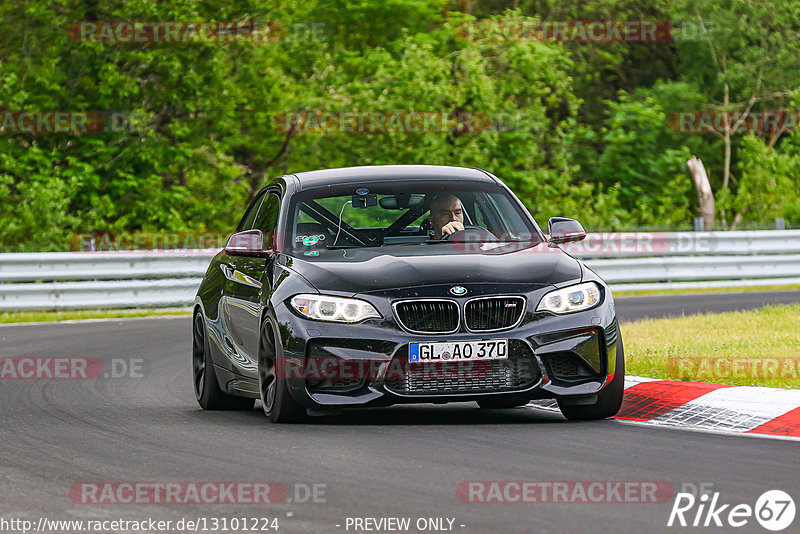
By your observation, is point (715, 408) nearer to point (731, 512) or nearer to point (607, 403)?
point (607, 403)

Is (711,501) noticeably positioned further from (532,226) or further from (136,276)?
(136,276)

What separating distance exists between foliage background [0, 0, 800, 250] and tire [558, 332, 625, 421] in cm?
1640

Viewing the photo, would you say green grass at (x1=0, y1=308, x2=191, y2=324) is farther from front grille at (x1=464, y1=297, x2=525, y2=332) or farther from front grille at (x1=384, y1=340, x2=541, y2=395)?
front grille at (x1=464, y1=297, x2=525, y2=332)

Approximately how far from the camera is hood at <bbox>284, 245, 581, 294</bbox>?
27.5 ft

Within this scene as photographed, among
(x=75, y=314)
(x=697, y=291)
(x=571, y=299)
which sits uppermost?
(x=571, y=299)

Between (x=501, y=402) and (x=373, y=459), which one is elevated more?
(x=373, y=459)

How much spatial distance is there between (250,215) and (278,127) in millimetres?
20083

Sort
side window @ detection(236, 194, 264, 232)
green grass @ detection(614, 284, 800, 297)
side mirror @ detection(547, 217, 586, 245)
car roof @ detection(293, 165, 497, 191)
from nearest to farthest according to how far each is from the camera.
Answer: side mirror @ detection(547, 217, 586, 245)
car roof @ detection(293, 165, 497, 191)
side window @ detection(236, 194, 264, 232)
green grass @ detection(614, 284, 800, 297)

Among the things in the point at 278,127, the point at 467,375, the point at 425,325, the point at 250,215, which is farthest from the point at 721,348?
the point at 278,127

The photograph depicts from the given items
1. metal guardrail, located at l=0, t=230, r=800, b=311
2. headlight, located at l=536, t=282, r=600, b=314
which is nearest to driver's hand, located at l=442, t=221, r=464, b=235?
headlight, located at l=536, t=282, r=600, b=314

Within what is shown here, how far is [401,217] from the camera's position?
969cm

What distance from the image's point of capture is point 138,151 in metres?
27.7

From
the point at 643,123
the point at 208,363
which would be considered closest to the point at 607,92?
the point at 643,123

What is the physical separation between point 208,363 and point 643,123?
25207mm
